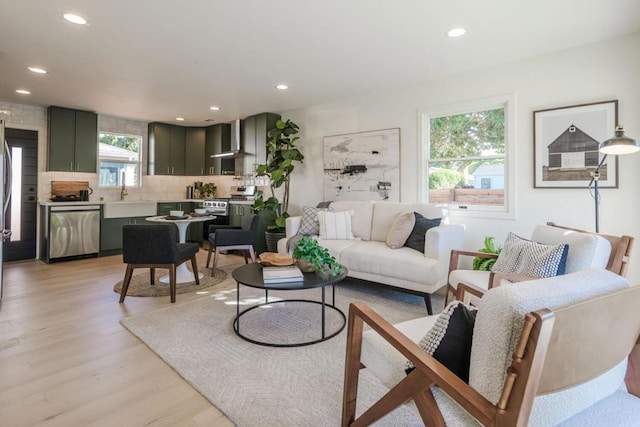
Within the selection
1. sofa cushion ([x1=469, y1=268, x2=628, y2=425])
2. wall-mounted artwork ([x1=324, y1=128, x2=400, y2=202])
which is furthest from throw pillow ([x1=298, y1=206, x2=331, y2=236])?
sofa cushion ([x1=469, y1=268, x2=628, y2=425])

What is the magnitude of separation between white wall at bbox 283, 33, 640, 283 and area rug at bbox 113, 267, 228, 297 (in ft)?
8.58

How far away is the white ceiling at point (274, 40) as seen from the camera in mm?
2439

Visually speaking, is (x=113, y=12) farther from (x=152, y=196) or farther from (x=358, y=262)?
(x=152, y=196)

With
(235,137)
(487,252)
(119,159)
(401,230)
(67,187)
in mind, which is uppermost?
(235,137)

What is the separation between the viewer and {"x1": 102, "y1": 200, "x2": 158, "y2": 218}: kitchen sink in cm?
561

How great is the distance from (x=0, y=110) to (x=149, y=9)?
431cm

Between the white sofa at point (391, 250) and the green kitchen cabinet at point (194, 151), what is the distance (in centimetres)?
360

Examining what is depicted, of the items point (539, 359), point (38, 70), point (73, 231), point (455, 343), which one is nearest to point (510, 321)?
point (539, 359)

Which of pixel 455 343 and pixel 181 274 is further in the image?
pixel 181 274

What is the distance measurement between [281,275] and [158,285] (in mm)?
2144

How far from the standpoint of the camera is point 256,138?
581 cm

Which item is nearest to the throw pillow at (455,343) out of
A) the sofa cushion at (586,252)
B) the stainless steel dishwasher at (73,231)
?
the sofa cushion at (586,252)

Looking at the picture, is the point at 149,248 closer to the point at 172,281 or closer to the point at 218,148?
the point at 172,281

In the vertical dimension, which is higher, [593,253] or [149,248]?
[593,253]
